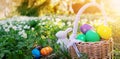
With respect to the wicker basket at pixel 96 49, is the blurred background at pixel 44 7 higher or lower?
higher

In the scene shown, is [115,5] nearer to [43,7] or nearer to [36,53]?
[43,7]

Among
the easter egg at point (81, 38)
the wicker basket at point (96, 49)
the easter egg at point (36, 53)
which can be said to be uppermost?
the easter egg at point (81, 38)

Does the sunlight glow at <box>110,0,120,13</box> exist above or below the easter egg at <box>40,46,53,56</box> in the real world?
above

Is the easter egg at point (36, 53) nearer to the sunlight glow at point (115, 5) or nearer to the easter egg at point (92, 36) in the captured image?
the easter egg at point (92, 36)

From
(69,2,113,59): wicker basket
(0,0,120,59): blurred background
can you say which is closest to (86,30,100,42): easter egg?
(69,2,113,59): wicker basket

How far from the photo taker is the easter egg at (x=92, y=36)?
12.9 feet

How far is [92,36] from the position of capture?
3912mm

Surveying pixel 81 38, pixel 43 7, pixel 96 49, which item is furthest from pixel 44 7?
pixel 96 49

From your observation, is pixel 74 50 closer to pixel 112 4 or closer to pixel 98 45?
pixel 98 45

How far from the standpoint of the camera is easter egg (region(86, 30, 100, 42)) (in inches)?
154

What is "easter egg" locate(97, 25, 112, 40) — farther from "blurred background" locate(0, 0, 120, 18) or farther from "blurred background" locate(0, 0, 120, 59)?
"blurred background" locate(0, 0, 120, 18)

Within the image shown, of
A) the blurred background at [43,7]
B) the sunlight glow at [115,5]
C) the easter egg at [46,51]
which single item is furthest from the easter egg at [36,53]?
the sunlight glow at [115,5]

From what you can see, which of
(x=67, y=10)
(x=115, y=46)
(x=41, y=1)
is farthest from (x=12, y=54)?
(x=67, y=10)

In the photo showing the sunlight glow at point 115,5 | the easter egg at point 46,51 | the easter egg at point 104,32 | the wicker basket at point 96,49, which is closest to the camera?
the wicker basket at point 96,49
